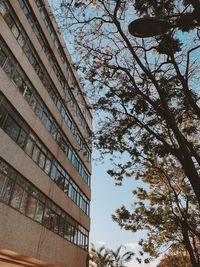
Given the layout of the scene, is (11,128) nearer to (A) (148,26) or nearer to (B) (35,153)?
(B) (35,153)

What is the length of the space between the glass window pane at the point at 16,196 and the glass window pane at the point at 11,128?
2.35 metres

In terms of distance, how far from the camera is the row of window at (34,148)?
41.8ft

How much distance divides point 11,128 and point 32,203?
4.02 m

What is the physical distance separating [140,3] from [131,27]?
3.35 m

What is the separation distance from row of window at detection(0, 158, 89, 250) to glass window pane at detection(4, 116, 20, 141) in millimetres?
1528

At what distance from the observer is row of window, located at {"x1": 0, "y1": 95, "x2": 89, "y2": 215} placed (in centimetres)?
1274

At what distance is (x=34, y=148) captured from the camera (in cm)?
1533

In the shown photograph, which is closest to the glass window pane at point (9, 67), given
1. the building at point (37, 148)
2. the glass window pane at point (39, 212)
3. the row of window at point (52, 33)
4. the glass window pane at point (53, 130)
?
the building at point (37, 148)

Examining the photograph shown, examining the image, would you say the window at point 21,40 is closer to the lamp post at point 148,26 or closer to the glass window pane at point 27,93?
the glass window pane at point 27,93

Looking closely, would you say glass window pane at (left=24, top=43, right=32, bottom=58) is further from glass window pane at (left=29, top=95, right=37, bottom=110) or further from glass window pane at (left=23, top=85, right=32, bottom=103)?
glass window pane at (left=29, top=95, right=37, bottom=110)

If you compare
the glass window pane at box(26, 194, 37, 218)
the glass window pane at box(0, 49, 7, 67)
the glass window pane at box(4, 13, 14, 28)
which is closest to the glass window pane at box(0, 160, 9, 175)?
the glass window pane at box(26, 194, 37, 218)

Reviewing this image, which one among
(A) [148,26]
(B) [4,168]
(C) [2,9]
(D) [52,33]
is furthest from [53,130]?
(A) [148,26]

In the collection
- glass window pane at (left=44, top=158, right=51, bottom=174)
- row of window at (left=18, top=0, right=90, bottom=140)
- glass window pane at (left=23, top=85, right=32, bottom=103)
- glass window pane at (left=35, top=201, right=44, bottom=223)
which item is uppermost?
row of window at (left=18, top=0, right=90, bottom=140)

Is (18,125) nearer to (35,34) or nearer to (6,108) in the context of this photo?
(6,108)
